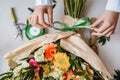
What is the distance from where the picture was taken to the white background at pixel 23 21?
40.6 inches

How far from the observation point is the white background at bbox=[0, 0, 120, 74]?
103 centimetres

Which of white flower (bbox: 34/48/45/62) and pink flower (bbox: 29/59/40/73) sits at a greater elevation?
white flower (bbox: 34/48/45/62)

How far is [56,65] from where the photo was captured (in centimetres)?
86

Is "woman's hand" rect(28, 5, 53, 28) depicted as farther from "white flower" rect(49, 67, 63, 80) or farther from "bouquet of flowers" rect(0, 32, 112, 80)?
"white flower" rect(49, 67, 63, 80)

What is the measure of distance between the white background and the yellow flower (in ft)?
0.69

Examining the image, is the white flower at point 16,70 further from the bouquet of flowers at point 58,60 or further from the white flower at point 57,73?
the white flower at point 57,73

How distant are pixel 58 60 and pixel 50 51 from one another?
0.05m

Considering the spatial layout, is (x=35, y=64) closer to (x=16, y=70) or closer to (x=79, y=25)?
(x=16, y=70)

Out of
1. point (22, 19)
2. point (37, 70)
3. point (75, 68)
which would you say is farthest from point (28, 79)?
point (22, 19)

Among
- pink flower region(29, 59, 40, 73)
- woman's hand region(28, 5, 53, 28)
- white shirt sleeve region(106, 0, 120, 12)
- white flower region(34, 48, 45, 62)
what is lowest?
pink flower region(29, 59, 40, 73)

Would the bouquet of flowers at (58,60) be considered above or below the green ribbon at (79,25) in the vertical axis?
below

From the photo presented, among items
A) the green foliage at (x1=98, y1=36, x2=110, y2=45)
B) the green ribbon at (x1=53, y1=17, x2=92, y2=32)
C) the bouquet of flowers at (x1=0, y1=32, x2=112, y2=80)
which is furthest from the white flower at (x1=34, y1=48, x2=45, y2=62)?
the green foliage at (x1=98, y1=36, x2=110, y2=45)

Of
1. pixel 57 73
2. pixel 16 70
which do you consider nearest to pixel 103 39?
pixel 57 73

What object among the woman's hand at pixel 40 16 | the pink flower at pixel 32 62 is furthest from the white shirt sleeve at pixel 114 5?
the pink flower at pixel 32 62
